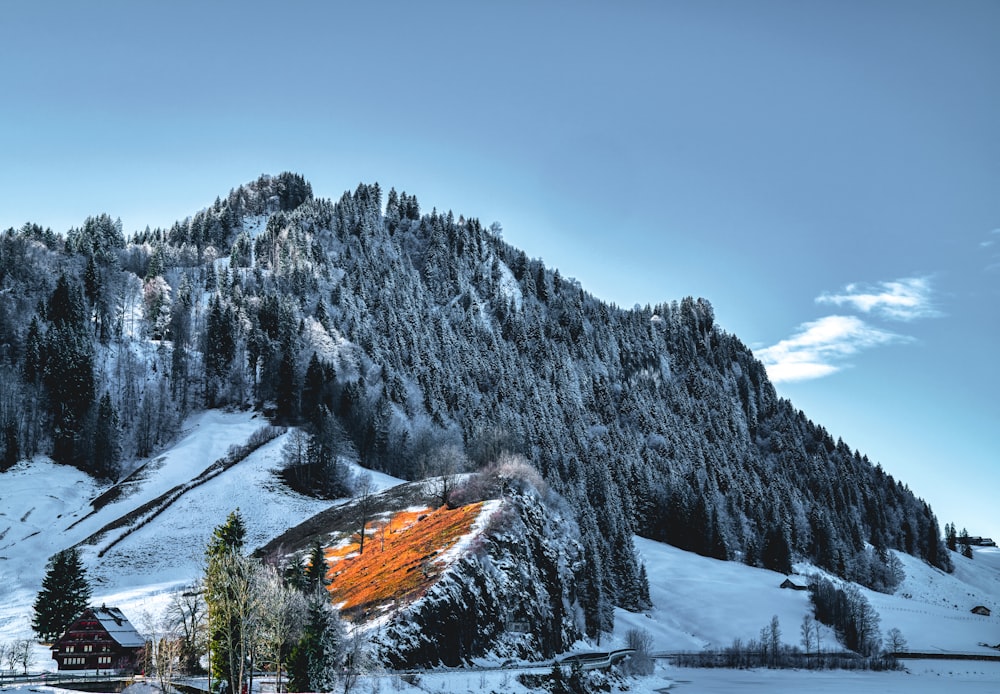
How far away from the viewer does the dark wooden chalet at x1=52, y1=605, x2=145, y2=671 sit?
63250 millimetres

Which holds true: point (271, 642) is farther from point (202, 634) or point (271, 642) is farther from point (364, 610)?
point (364, 610)

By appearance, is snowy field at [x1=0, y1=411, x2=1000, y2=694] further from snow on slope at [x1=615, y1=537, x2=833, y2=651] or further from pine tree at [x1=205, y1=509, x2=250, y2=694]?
pine tree at [x1=205, y1=509, x2=250, y2=694]

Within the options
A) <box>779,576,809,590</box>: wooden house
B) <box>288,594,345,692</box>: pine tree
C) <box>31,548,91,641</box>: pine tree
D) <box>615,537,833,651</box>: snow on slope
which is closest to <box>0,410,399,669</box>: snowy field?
<box>31,548,91,641</box>: pine tree

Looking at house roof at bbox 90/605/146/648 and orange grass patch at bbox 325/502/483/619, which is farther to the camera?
orange grass patch at bbox 325/502/483/619

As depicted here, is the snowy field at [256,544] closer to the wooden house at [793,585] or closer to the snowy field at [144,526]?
the snowy field at [144,526]

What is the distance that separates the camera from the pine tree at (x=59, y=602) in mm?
77188

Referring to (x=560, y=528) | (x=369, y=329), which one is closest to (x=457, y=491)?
(x=560, y=528)

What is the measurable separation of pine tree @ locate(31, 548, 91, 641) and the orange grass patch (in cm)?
2473

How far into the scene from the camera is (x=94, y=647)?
63.8 m

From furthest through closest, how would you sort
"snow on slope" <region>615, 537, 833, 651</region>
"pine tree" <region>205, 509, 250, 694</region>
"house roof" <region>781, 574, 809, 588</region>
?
"house roof" <region>781, 574, 809, 588</region>
"snow on slope" <region>615, 537, 833, 651</region>
"pine tree" <region>205, 509, 250, 694</region>

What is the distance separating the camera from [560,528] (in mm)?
98312

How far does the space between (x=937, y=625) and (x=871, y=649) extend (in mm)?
28821

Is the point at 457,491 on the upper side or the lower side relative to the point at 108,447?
lower

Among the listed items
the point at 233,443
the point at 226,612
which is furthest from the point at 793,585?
the point at 226,612
